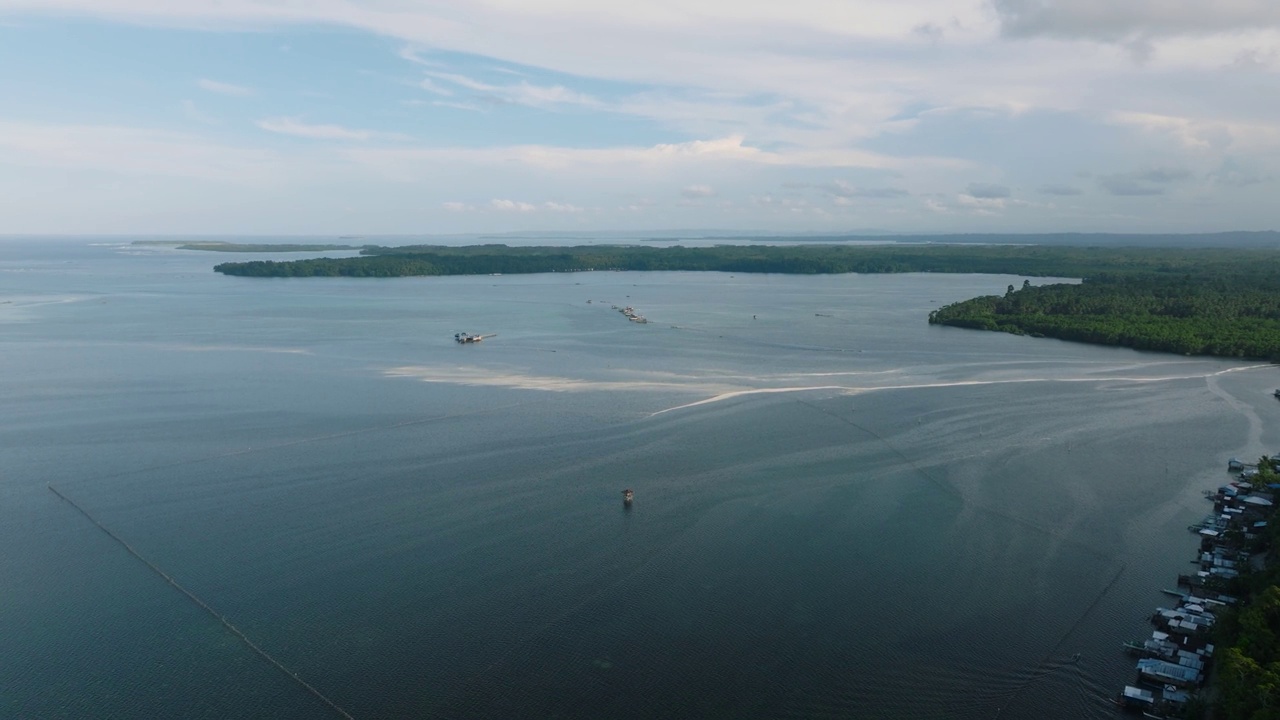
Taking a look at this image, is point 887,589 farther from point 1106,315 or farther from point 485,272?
point 485,272

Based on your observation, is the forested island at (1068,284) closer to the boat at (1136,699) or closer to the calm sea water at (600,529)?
the calm sea water at (600,529)

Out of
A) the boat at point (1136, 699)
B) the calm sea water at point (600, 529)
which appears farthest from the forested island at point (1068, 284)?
the boat at point (1136, 699)

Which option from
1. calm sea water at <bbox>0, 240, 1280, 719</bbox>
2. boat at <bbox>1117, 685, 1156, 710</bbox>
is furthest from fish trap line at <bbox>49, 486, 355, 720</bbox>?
boat at <bbox>1117, 685, 1156, 710</bbox>

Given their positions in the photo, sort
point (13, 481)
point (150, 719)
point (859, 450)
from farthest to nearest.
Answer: point (859, 450)
point (13, 481)
point (150, 719)

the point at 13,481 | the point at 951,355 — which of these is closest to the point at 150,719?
A: the point at 13,481

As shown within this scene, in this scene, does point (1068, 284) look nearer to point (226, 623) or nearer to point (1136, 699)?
point (1136, 699)

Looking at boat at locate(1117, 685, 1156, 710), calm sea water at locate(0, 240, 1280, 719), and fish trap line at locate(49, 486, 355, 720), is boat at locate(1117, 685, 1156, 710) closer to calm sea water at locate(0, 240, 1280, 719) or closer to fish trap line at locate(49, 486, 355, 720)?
calm sea water at locate(0, 240, 1280, 719)

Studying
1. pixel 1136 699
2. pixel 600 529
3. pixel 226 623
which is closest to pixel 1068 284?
pixel 600 529
